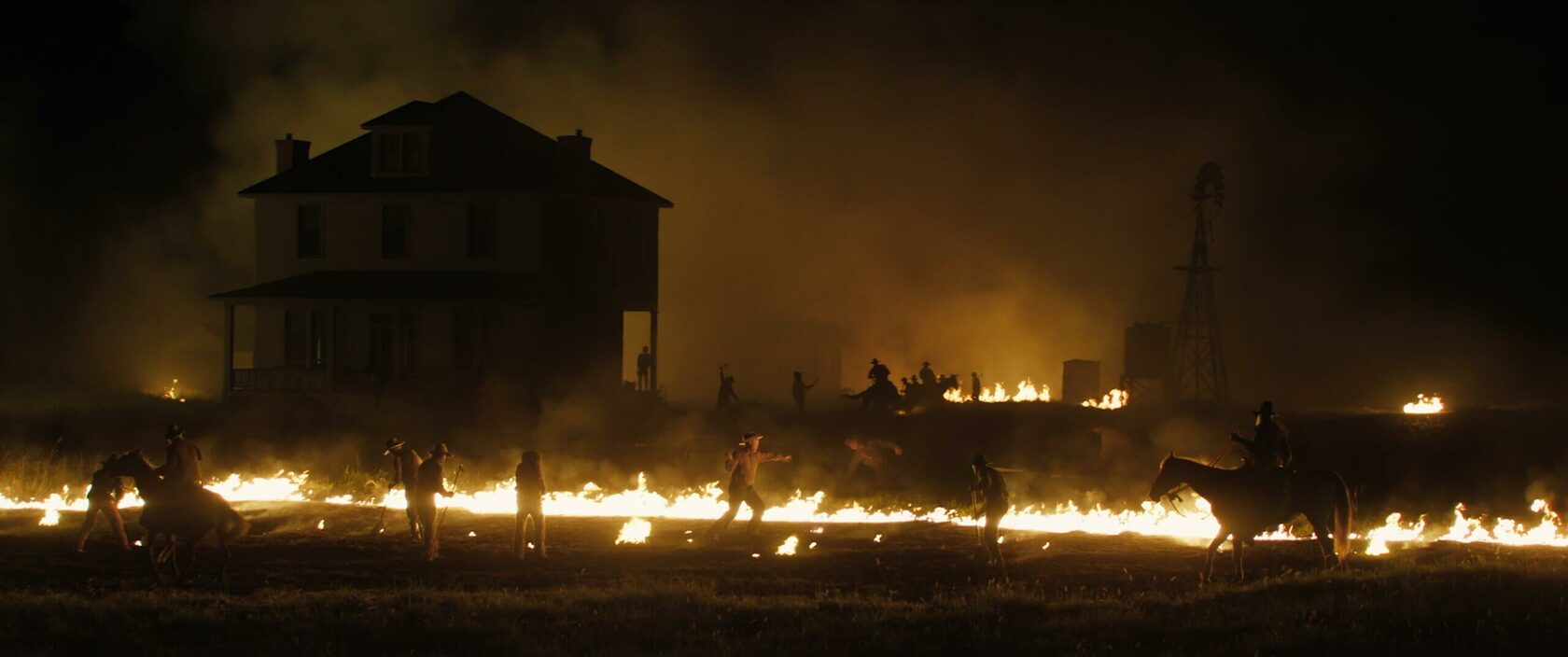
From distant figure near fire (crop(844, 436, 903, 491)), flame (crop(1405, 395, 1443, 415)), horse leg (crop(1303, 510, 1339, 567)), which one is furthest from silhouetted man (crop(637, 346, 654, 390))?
horse leg (crop(1303, 510, 1339, 567))

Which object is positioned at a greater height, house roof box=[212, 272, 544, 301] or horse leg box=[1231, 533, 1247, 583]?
house roof box=[212, 272, 544, 301]

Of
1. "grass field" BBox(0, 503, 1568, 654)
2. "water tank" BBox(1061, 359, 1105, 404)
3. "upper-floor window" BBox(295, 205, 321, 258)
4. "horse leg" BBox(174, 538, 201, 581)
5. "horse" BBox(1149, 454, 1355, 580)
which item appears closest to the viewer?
"grass field" BBox(0, 503, 1568, 654)

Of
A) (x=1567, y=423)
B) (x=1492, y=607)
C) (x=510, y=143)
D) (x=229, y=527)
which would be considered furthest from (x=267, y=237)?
(x=1492, y=607)

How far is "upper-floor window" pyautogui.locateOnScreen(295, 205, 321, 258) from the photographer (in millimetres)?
44031

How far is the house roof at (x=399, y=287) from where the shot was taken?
41156mm

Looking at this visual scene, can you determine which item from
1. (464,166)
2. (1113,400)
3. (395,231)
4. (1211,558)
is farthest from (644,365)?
(1211,558)

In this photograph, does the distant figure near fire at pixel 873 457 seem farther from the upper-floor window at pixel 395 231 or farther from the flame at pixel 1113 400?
the upper-floor window at pixel 395 231

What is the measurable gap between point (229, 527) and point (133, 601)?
6.08 ft

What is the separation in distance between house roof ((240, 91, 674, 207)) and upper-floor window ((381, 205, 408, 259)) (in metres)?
0.59

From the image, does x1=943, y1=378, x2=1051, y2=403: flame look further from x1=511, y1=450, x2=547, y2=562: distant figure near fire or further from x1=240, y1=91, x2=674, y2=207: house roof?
x1=511, y1=450, x2=547, y2=562: distant figure near fire

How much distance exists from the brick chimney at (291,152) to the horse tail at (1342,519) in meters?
32.1

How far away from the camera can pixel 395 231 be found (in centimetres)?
4344

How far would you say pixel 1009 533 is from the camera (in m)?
23.2

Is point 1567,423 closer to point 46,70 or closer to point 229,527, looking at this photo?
point 229,527
